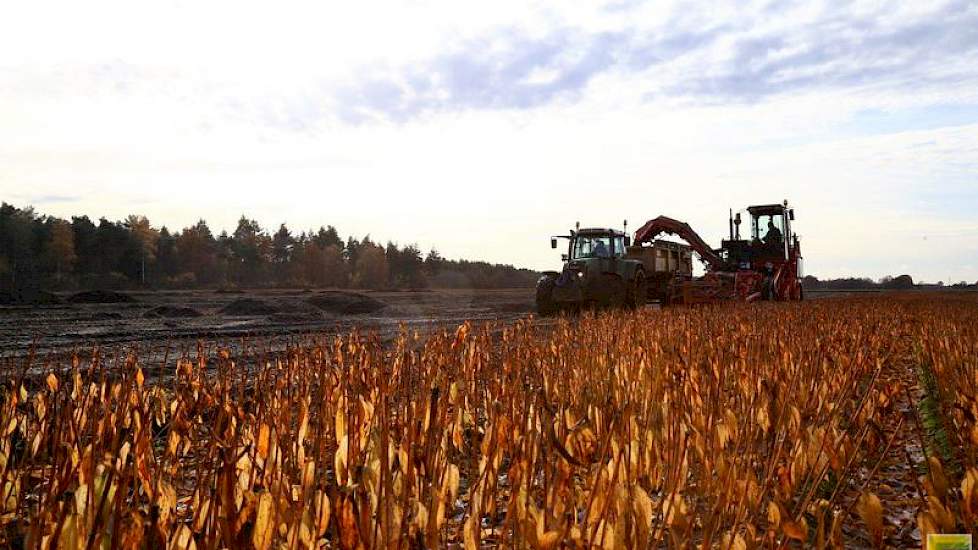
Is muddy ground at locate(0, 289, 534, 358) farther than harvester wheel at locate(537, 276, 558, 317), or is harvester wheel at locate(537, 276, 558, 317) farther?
harvester wheel at locate(537, 276, 558, 317)

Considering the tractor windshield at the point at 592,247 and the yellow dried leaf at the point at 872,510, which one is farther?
the tractor windshield at the point at 592,247

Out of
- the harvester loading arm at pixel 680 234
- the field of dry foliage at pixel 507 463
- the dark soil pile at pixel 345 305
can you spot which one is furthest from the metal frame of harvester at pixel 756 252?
the field of dry foliage at pixel 507 463

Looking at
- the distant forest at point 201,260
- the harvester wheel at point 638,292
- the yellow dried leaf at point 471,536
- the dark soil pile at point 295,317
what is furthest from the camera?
the distant forest at point 201,260

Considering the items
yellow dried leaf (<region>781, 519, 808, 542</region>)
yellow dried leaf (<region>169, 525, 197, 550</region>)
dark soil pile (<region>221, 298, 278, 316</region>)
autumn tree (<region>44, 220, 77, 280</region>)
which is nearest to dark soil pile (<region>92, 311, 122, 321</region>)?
dark soil pile (<region>221, 298, 278, 316</region>)

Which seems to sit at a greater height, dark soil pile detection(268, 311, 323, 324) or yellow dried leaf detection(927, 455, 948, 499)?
dark soil pile detection(268, 311, 323, 324)

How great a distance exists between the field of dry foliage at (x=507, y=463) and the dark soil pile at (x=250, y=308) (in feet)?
38.6

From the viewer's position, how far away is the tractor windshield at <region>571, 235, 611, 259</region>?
15602 millimetres

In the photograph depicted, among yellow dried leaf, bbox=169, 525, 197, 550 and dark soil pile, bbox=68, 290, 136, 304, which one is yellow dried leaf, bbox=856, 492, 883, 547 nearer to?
yellow dried leaf, bbox=169, 525, 197, 550

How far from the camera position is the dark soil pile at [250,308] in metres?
16.5

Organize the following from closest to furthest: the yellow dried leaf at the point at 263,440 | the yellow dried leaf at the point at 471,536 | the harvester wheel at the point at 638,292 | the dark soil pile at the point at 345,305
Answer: the yellow dried leaf at the point at 471,536, the yellow dried leaf at the point at 263,440, the harvester wheel at the point at 638,292, the dark soil pile at the point at 345,305

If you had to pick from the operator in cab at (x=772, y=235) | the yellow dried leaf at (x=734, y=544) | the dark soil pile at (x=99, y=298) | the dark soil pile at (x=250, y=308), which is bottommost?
the yellow dried leaf at (x=734, y=544)

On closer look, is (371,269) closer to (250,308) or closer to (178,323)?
(250,308)

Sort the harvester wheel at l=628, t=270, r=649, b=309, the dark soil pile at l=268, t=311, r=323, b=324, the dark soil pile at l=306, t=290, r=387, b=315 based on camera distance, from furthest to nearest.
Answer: the dark soil pile at l=306, t=290, r=387, b=315 → the harvester wheel at l=628, t=270, r=649, b=309 → the dark soil pile at l=268, t=311, r=323, b=324

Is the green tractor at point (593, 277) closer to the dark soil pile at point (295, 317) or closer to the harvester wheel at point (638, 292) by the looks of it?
the harvester wheel at point (638, 292)
